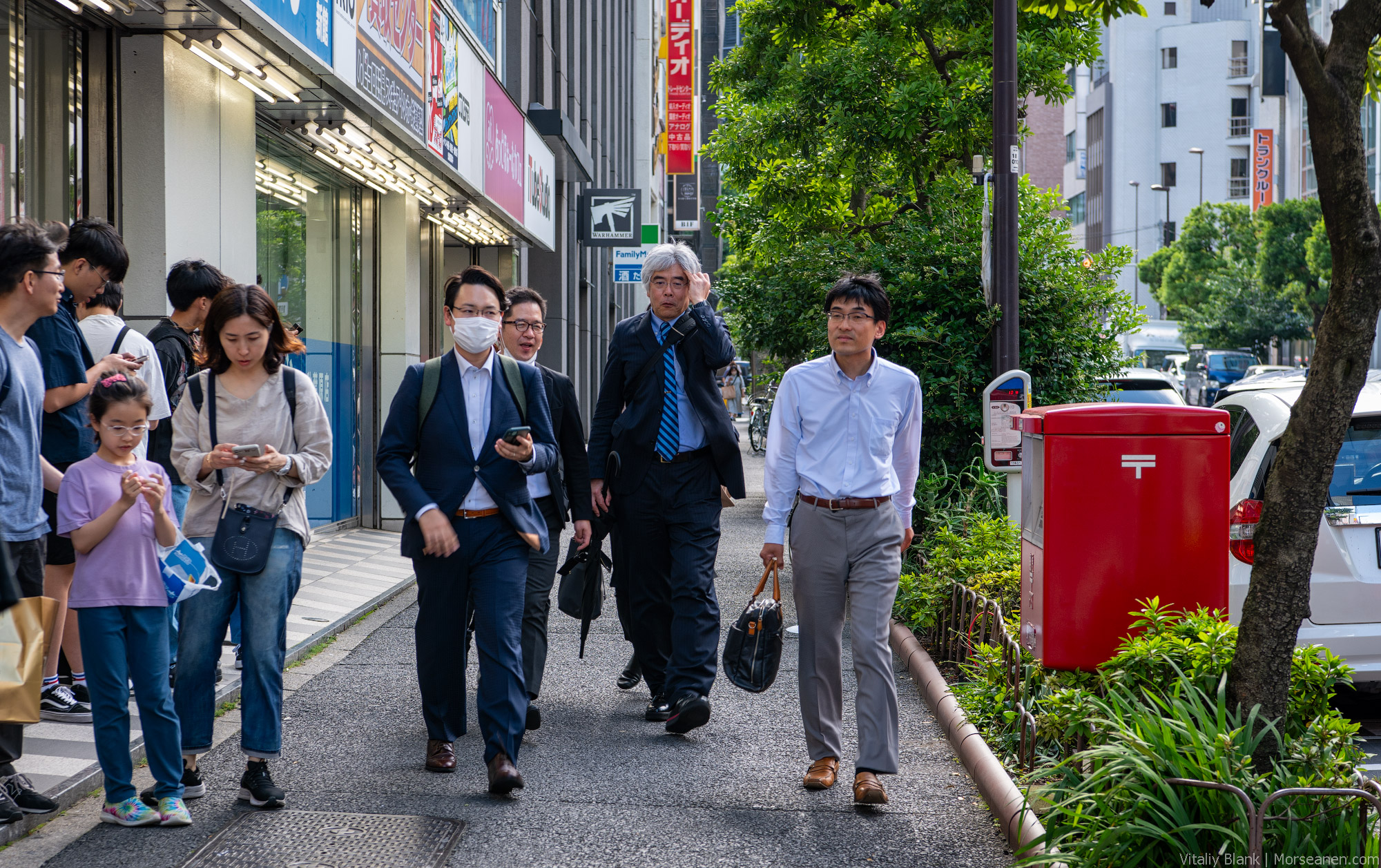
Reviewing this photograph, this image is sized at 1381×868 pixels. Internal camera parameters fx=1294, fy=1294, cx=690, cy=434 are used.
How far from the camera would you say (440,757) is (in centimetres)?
502

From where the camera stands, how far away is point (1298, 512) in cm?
375

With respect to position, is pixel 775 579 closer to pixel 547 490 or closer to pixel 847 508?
pixel 847 508

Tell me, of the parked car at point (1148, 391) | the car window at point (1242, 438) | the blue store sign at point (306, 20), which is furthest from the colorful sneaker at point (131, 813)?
the parked car at point (1148, 391)

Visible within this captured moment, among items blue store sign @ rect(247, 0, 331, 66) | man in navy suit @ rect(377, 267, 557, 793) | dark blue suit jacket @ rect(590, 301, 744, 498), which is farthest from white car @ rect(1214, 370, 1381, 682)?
blue store sign @ rect(247, 0, 331, 66)

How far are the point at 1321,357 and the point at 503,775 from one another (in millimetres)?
3027

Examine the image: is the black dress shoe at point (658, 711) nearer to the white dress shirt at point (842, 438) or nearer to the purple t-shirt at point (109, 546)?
the white dress shirt at point (842, 438)

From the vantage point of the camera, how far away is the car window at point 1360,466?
5.77 metres

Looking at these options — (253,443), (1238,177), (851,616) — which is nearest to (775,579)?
(851,616)

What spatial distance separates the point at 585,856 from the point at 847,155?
11.1m

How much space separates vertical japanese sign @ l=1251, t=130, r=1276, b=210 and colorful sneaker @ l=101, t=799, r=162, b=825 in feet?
225

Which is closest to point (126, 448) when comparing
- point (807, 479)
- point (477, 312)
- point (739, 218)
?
point (477, 312)

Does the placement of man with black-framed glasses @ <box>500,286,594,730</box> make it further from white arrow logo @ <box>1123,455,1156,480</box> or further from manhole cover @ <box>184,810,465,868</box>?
white arrow logo @ <box>1123,455,1156,480</box>

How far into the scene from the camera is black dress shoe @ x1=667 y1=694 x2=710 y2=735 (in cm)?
555

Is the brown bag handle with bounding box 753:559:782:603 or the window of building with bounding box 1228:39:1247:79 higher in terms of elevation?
the window of building with bounding box 1228:39:1247:79
